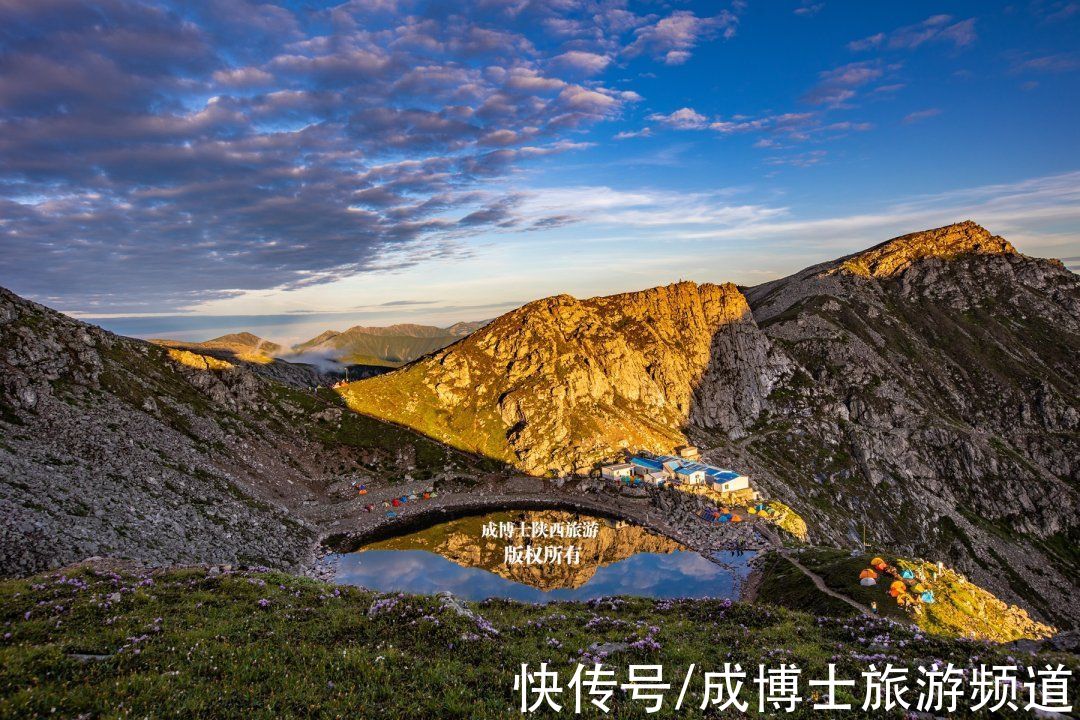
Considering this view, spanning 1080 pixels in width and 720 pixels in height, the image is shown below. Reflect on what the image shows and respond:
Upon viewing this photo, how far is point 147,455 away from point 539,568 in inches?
2881

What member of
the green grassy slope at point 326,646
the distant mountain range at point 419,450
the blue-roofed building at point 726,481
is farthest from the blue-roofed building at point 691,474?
the green grassy slope at point 326,646

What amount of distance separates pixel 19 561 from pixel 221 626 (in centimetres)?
3843

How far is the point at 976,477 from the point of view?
6895 inches

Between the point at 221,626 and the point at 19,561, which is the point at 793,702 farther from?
the point at 19,561

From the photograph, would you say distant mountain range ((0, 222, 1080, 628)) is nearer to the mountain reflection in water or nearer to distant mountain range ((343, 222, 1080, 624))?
distant mountain range ((343, 222, 1080, 624))

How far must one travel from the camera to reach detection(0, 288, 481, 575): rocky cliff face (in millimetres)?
55812

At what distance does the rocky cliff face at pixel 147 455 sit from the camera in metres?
55.8

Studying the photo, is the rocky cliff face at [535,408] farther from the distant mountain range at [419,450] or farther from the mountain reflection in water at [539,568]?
the mountain reflection in water at [539,568]

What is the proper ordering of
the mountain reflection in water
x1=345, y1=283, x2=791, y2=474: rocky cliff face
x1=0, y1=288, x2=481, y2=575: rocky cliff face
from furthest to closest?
x1=345, y1=283, x2=791, y2=474: rocky cliff face < the mountain reflection in water < x1=0, y1=288, x2=481, y2=575: rocky cliff face

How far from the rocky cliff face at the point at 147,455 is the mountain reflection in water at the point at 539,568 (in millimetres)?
17738

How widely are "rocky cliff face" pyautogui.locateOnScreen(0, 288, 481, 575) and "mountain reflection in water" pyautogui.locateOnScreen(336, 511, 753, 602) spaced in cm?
1774

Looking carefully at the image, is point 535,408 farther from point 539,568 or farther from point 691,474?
point 539,568

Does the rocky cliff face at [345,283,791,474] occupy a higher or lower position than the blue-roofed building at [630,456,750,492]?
higher

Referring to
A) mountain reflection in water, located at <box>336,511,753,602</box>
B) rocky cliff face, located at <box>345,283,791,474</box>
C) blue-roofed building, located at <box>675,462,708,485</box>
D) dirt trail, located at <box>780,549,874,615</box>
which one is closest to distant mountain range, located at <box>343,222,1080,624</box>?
rocky cliff face, located at <box>345,283,791,474</box>
